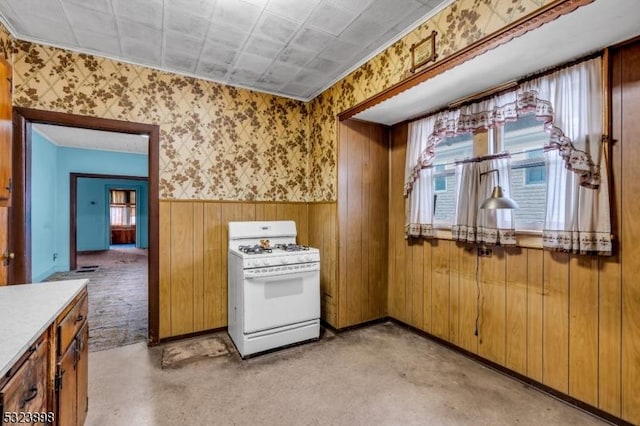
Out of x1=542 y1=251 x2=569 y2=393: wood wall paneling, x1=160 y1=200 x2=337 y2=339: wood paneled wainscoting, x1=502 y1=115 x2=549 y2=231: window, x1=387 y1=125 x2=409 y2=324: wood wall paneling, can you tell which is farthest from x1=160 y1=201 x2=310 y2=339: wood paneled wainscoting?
x1=542 y1=251 x2=569 y2=393: wood wall paneling

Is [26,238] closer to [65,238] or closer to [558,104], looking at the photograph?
[558,104]

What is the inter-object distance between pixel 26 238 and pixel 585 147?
4.33m

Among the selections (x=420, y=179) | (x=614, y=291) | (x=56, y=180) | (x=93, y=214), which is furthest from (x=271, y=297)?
(x=93, y=214)

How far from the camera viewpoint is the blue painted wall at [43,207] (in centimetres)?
491

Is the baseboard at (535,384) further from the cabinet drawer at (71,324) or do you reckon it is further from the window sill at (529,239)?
the cabinet drawer at (71,324)

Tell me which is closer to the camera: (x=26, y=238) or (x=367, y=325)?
(x=26, y=238)

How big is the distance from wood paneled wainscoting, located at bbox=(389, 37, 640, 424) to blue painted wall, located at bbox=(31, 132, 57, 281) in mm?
6245

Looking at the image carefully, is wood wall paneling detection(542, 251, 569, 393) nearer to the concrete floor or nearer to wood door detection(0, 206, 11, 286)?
the concrete floor

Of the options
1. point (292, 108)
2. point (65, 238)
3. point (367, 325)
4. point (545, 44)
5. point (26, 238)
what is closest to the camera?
point (545, 44)

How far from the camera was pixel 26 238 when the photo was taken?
250cm

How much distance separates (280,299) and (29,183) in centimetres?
243

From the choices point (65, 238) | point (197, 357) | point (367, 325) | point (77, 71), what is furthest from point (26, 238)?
point (65, 238)

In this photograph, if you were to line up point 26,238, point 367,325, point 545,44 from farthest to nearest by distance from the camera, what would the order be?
point 367,325, point 26,238, point 545,44

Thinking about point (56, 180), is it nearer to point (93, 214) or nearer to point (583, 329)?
point (93, 214)
